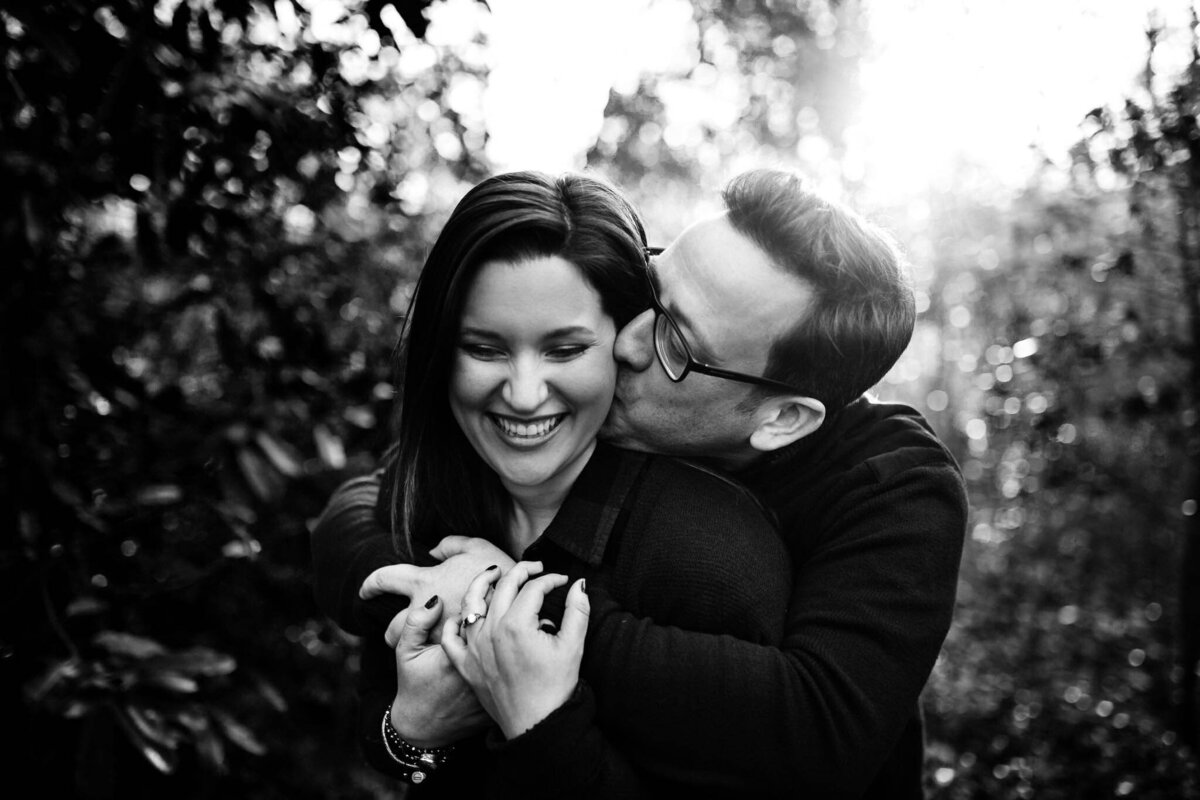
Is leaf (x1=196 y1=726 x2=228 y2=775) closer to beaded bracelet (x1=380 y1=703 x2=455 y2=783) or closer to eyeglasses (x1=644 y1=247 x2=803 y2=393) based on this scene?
beaded bracelet (x1=380 y1=703 x2=455 y2=783)

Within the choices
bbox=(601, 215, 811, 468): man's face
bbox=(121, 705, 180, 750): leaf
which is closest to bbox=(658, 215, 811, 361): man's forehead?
bbox=(601, 215, 811, 468): man's face

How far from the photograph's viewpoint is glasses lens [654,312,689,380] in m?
1.70

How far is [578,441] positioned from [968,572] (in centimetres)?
602

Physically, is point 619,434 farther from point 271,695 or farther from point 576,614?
point 271,695

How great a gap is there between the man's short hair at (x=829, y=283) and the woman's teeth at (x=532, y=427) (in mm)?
426

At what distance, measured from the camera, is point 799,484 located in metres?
1.75

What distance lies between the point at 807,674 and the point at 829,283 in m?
0.70

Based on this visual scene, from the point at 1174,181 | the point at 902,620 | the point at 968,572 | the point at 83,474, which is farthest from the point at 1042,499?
the point at 83,474

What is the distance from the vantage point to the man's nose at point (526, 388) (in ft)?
5.16

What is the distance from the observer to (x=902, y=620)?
147 cm

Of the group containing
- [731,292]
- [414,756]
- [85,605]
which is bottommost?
[414,756]

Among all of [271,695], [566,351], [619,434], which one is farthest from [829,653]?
[271,695]

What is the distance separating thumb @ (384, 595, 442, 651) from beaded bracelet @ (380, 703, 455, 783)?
18cm

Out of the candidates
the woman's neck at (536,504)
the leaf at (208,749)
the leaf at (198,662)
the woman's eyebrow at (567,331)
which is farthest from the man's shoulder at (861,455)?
the leaf at (208,749)
